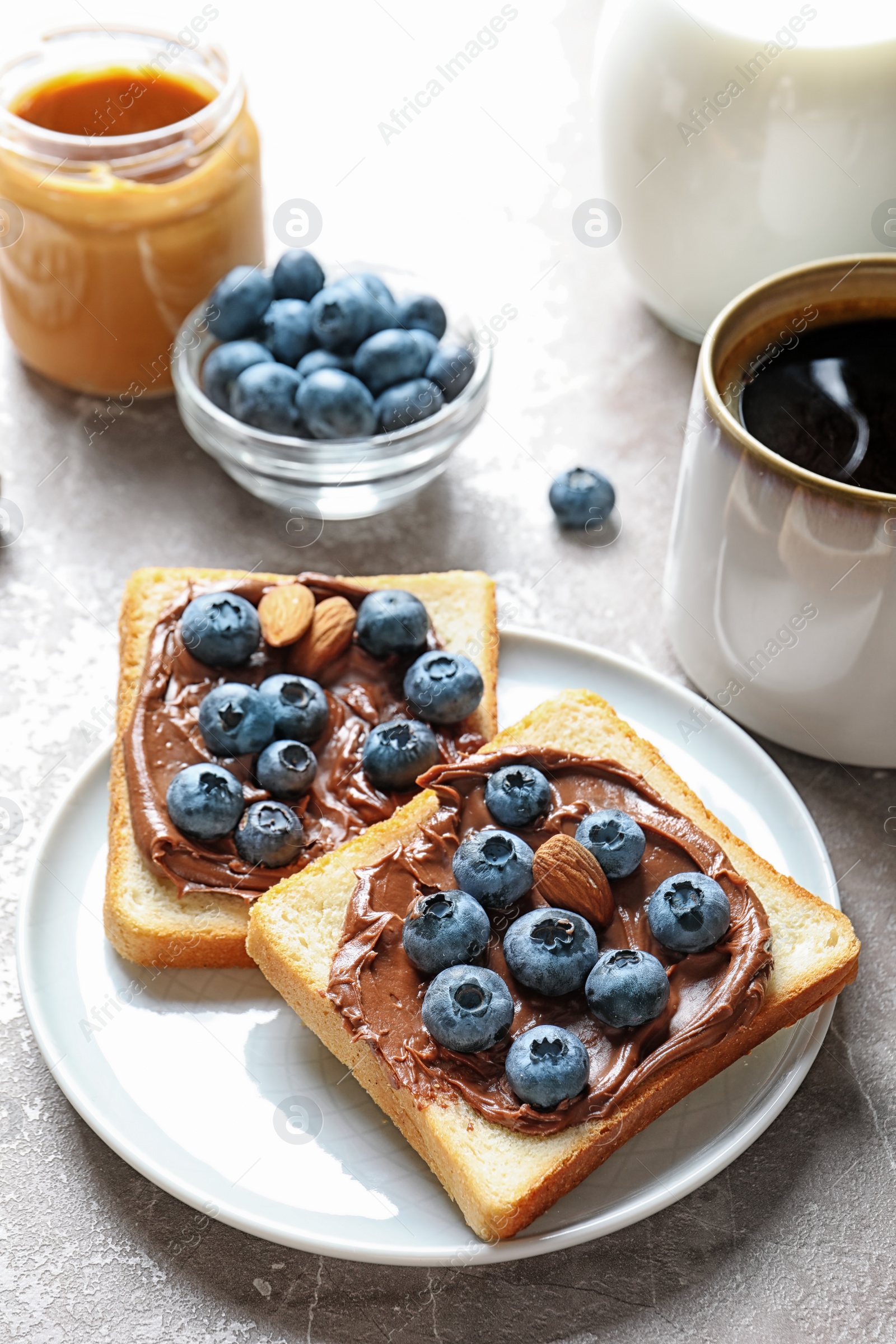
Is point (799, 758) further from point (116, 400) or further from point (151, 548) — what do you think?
point (116, 400)

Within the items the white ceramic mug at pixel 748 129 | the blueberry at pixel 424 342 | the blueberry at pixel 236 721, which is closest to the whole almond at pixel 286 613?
the blueberry at pixel 236 721

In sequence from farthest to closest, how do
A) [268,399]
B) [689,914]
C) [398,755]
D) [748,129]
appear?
1. [268,399]
2. [748,129]
3. [398,755]
4. [689,914]

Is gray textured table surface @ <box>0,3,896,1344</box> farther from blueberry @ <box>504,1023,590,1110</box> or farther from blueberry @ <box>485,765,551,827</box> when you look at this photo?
blueberry @ <box>485,765,551,827</box>

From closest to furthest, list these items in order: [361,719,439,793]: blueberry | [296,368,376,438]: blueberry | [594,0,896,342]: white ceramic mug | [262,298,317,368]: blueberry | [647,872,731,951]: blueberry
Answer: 1. [647,872,731,951]: blueberry
2. [361,719,439,793]: blueberry
3. [594,0,896,342]: white ceramic mug
4. [296,368,376,438]: blueberry
5. [262,298,317,368]: blueberry

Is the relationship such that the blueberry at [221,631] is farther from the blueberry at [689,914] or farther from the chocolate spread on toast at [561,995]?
the blueberry at [689,914]

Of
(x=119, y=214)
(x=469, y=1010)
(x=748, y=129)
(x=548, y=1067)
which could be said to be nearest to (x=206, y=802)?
(x=469, y=1010)

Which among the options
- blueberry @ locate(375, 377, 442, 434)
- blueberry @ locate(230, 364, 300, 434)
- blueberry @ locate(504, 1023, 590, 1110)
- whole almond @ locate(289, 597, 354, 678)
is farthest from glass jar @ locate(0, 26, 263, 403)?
blueberry @ locate(504, 1023, 590, 1110)

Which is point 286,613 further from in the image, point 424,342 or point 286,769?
point 424,342
